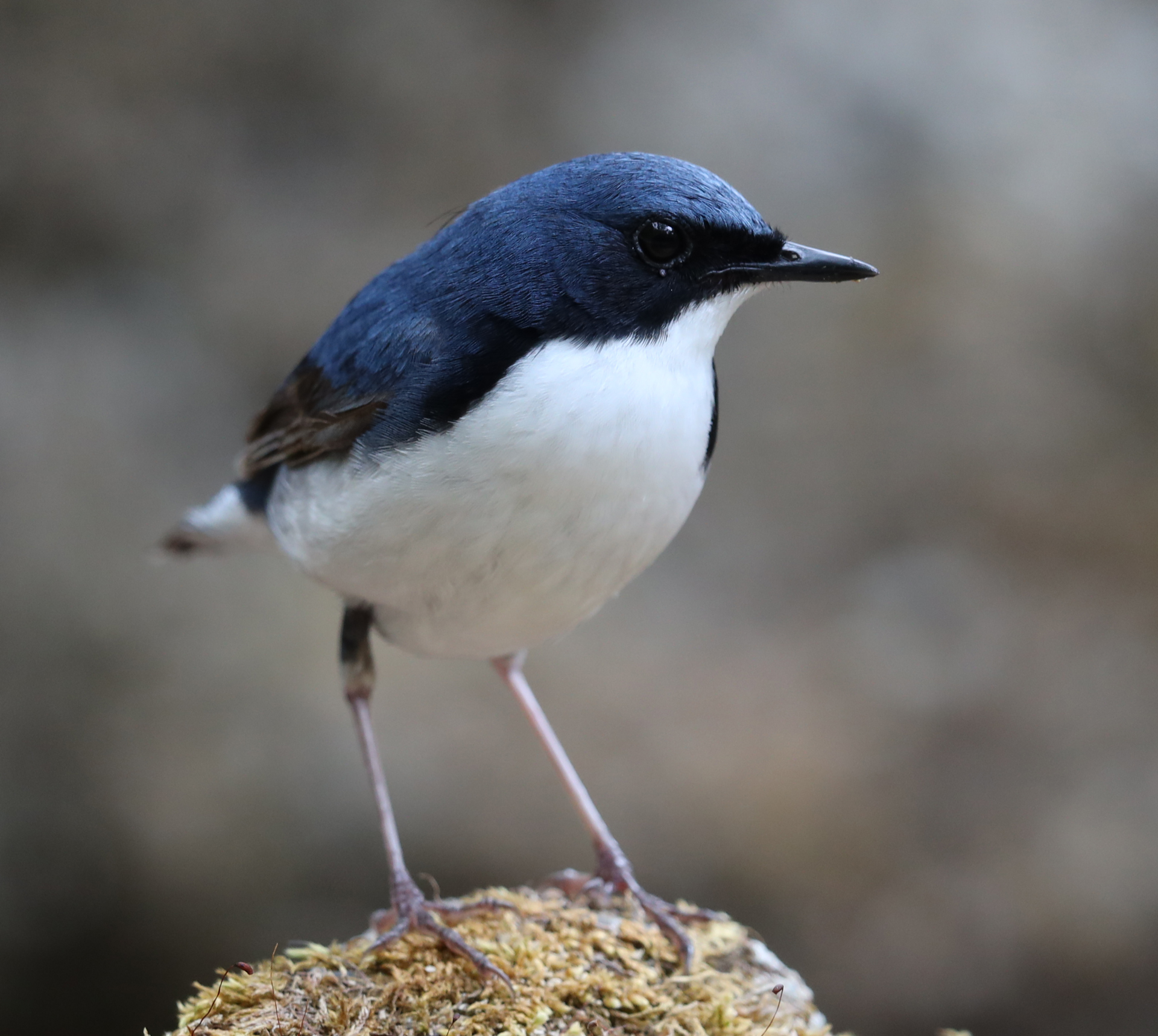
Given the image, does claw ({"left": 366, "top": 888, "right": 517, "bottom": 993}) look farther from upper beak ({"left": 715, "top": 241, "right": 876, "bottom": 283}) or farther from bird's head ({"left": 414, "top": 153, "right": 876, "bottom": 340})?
upper beak ({"left": 715, "top": 241, "right": 876, "bottom": 283})

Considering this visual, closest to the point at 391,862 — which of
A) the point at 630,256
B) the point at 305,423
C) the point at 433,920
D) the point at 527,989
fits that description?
the point at 433,920

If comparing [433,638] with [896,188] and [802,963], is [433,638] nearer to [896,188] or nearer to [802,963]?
[802,963]

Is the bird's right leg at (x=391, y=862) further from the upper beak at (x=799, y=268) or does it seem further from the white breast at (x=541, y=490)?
the upper beak at (x=799, y=268)

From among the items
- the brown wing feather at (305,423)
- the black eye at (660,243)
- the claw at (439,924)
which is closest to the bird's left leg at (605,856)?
the claw at (439,924)

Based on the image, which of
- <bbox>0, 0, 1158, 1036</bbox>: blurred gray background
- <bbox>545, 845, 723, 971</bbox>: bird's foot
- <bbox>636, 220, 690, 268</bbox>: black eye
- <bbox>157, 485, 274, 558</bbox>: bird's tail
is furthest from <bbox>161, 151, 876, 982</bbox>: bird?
<bbox>0, 0, 1158, 1036</bbox>: blurred gray background

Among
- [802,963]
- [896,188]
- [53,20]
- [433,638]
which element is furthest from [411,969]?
[53,20]

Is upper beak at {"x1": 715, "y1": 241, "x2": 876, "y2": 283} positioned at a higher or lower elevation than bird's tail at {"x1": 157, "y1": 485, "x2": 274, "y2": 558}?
lower
